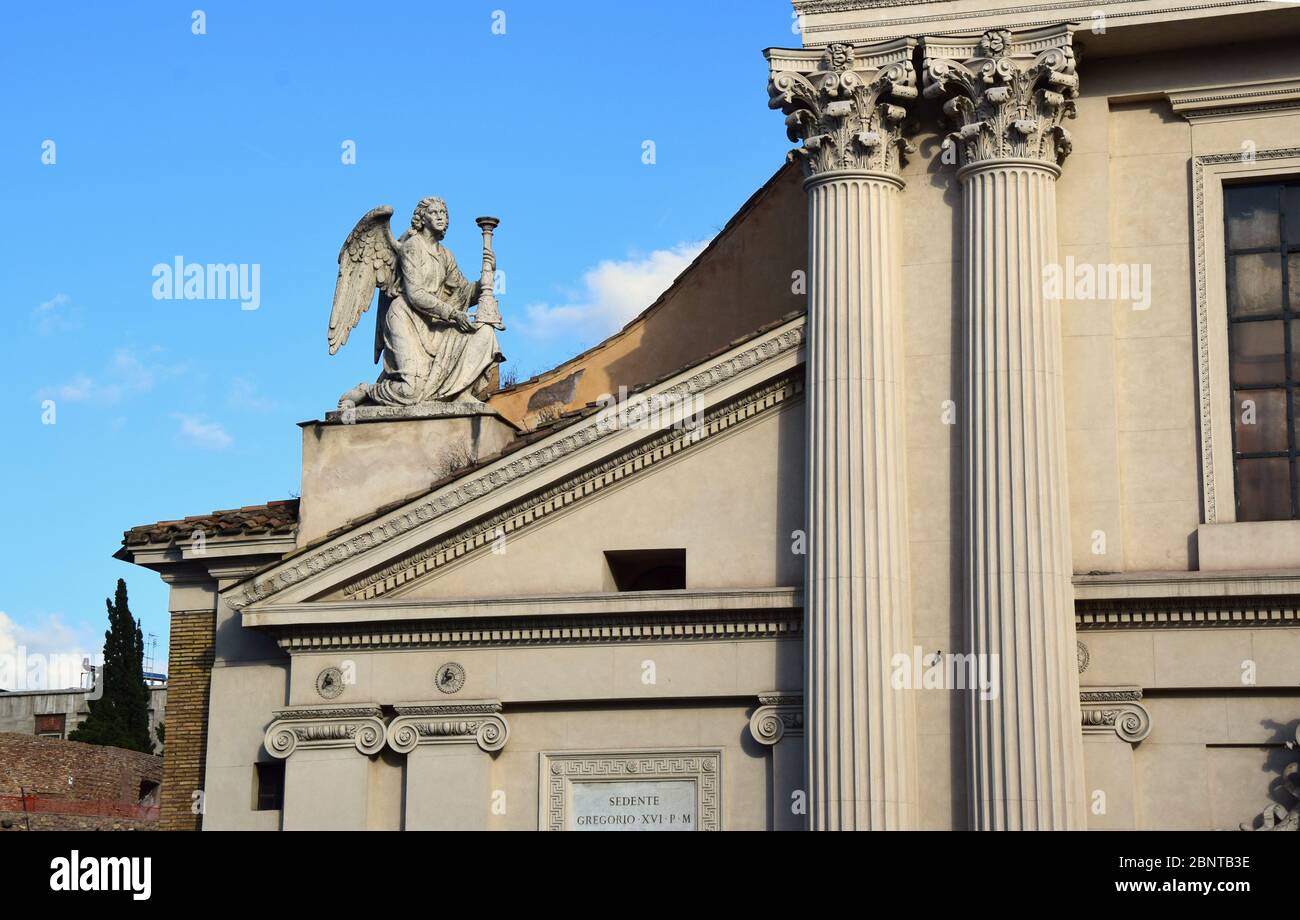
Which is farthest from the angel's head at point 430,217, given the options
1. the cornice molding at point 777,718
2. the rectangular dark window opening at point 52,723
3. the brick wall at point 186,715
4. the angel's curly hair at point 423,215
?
the rectangular dark window opening at point 52,723

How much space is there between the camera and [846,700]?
60.6 ft

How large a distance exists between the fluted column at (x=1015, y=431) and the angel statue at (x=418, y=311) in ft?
18.1

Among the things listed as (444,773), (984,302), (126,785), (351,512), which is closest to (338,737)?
(444,773)

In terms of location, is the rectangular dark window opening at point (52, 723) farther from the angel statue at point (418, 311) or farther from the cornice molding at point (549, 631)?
the cornice molding at point (549, 631)

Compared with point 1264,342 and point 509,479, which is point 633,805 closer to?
point 509,479

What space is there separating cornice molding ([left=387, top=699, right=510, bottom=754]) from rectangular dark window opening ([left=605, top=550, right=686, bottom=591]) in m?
1.92

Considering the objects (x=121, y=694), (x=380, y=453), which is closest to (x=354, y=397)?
(x=380, y=453)

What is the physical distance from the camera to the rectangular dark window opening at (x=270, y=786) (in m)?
20.7

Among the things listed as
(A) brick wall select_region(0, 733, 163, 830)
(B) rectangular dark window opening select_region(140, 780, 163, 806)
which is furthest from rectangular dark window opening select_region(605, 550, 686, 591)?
(B) rectangular dark window opening select_region(140, 780, 163, 806)

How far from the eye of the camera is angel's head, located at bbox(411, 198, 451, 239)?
2184cm

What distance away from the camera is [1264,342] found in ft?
64.5

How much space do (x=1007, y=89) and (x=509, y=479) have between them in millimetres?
6392

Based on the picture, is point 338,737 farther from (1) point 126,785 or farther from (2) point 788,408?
(1) point 126,785
